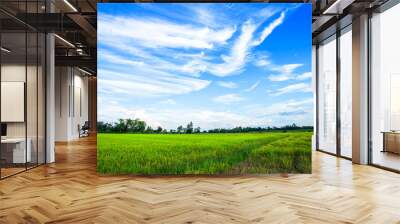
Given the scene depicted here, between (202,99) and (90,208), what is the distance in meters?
3.03

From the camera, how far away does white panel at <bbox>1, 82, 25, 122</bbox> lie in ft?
19.8

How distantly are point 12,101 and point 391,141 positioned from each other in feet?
22.9

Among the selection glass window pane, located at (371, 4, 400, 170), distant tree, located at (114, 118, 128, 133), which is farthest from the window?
distant tree, located at (114, 118, 128, 133)

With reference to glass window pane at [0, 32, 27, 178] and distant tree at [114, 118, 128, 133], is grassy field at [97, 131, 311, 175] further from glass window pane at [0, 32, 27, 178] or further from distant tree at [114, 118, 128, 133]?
glass window pane at [0, 32, 27, 178]

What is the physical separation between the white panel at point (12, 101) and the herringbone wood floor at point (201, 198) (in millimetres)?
1051

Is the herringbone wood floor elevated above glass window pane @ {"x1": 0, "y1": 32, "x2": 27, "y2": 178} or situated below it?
below

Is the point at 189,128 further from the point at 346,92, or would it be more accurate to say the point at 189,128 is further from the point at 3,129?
the point at 346,92

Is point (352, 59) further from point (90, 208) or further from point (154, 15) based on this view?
point (90, 208)

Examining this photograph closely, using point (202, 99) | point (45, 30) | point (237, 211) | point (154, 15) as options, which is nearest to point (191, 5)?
point (154, 15)

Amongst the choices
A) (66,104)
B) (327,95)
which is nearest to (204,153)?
(327,95)

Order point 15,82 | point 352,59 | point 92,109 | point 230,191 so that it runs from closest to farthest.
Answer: point 230,191
point 15,82
point 352,59
point 92,109

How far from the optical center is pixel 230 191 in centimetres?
513

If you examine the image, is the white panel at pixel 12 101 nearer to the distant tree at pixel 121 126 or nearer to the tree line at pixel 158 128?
the tree line at pixel 158 128

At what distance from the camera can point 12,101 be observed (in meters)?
6.26
